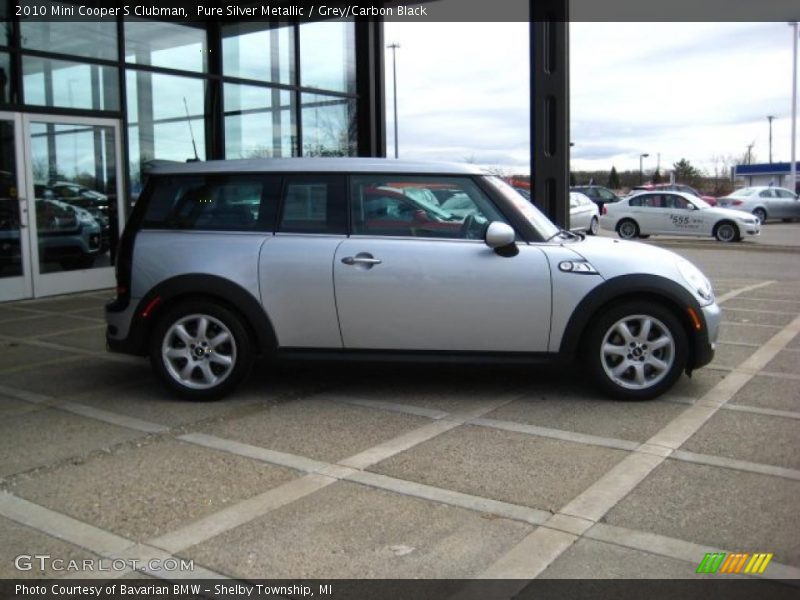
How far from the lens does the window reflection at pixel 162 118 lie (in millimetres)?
11359

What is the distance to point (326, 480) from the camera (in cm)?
412

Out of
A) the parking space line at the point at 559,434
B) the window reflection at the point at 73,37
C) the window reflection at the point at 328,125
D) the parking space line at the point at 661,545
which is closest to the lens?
the parking space line at the point at 661,545

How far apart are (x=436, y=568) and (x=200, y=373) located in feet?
9.36

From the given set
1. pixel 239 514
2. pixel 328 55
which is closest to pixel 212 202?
pixel 239 514

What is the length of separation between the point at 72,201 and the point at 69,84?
152 cm

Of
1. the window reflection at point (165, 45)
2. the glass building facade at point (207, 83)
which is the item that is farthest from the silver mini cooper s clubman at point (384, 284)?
the window reflection at point (165, 45)

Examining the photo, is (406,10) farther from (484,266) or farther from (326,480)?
(326,480)

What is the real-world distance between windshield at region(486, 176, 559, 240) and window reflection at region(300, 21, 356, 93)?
898 centimetres

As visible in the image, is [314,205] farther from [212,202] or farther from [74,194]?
[74,194]

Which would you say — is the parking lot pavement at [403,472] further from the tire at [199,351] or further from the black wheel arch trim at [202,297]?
the black wheel arch trim at [202,297]

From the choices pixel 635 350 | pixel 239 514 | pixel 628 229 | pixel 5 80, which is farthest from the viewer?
pixel 628 229

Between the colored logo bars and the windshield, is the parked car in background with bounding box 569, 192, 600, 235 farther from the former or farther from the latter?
the colored logo bars

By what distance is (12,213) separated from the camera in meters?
10.0

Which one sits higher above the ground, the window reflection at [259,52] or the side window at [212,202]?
the window reflection at [259,52]
